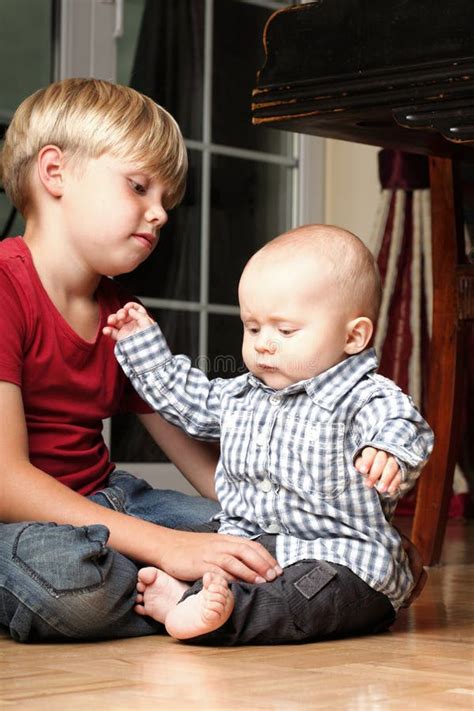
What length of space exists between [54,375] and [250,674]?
57cm

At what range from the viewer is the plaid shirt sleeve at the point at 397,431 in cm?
131

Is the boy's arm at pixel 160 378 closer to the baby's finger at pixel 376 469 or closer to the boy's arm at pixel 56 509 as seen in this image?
the boy's arm at pixel 56 509

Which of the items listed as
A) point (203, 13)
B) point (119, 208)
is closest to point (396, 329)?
point (203, 13)

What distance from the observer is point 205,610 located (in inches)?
50.9

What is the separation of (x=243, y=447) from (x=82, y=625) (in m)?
0.28

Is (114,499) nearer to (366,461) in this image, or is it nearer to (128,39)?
(366,461)

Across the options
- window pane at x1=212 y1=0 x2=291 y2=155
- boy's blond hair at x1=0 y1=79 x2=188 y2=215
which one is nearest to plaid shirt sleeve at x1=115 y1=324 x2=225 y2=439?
boy's blond hair at x1=0 y1=79 x2=188 y2=215

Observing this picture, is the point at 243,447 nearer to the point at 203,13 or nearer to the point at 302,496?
the point at 302,496

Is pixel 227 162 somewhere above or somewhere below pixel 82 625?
above

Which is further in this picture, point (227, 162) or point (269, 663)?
point (227, 162)

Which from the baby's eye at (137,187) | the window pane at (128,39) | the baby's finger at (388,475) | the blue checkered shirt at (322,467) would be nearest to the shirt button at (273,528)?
the blue checkered shirt at (322,467)

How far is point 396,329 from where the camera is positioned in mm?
3486

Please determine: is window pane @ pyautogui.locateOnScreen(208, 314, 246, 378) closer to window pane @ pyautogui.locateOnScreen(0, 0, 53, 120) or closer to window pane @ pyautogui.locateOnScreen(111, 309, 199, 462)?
window pane @ pyautogui.locateOnScreen(111, 309, 199, 462)

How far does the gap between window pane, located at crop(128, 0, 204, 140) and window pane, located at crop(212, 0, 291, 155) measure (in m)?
0.06
